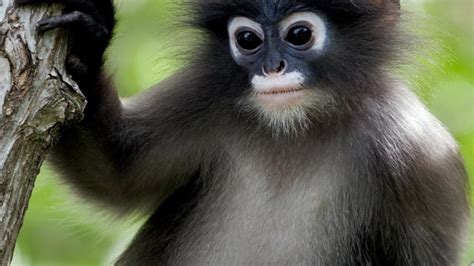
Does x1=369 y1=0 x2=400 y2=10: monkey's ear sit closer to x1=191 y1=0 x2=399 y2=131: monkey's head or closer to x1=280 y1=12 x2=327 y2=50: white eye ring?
x1=191 y1=0 x2=399 y2=131: monkey's head

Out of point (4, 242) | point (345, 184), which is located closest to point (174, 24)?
point (345, 184)

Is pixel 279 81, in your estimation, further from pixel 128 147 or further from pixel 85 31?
pixel 128 147

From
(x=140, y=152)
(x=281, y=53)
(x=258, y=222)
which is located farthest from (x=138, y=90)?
(x=281, y=53)

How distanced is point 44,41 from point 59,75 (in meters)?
0.14

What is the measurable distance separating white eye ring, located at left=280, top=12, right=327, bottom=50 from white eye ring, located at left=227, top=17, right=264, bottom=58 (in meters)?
0.11

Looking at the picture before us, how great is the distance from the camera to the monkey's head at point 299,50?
15.9 feet

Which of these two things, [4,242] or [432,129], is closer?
[4,242]

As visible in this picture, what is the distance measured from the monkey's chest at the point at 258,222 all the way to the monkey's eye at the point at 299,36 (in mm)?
723

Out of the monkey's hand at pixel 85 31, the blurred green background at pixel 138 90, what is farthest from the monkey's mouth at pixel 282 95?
the blurred green background at pixel 138 90

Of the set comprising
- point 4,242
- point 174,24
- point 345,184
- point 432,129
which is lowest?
point 4,242

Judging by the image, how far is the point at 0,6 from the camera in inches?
164

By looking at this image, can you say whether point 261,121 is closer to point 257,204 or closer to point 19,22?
point 257,204

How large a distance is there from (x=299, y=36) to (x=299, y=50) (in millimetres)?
63

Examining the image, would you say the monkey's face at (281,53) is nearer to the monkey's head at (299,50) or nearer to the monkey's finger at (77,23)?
the monkey's head at (299,50)
